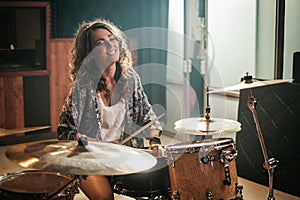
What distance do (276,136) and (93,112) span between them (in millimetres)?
1561

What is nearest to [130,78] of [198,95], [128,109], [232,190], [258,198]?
[128,109]

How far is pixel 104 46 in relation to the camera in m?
2.78

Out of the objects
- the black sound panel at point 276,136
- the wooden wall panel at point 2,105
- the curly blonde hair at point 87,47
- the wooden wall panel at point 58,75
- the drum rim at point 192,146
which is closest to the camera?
the drum rim at point 192,146

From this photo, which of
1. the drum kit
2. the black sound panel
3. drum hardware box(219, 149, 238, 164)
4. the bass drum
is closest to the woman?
the bass drum

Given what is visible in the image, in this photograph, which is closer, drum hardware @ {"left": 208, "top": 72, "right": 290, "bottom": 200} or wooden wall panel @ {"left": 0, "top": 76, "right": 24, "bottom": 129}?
drum hardware @ {"left": 208, "top": 72, "right": 290, "bottom": 200}

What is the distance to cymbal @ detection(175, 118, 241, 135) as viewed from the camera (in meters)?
3.00

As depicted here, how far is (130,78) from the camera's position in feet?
9.63

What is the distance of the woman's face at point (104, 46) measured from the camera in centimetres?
278

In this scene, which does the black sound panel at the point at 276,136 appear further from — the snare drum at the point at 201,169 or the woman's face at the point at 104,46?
the woman's face at the point at 104,46

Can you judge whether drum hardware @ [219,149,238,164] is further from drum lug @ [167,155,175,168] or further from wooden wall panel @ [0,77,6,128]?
wooden wall panel @ [0,77,6,128]

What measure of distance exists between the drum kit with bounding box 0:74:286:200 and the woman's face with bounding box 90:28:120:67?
59 centimetres

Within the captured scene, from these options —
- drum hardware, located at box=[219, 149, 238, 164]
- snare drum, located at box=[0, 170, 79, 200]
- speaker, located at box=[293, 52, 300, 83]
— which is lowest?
snare drum, located at box=[0, 170, 79, 200]

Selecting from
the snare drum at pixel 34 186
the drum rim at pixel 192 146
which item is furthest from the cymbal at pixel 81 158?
the drum rim at pixel 192 146

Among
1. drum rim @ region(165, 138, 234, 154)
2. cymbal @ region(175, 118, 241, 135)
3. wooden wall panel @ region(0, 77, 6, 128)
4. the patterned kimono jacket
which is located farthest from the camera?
wooden wall panel @ region(0, 77, 6, 128)
